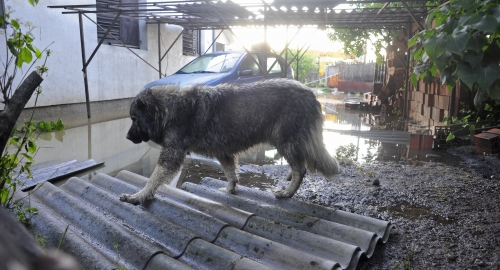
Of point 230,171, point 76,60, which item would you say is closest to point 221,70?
point 76,60

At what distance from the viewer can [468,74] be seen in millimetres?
2385

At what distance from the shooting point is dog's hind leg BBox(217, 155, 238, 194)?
13.4ft

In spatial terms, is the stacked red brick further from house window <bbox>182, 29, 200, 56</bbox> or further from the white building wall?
house window <bbox>182, 29, 200, 56</bbox>

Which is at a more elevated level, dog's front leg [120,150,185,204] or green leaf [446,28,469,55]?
green leaf [446,28,469,55]

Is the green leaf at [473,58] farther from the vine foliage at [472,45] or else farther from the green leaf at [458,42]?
the green leaf at [458,42]

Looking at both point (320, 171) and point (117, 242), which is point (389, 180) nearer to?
point (320, 171)

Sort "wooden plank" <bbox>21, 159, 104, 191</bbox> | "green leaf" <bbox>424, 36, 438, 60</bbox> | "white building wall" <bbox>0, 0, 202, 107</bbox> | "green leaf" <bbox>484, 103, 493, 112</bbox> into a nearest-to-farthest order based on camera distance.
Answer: "green leaf" <bbox>424, 36, 438, 60</bbox> < "wooden plank" <bbox>21, 159, 104, 191</bbox> < "green leaf" <bbox>484, 103, 493, 112</bbox> < "white building wall" <bbox>0, 0, 202, 107</bbox>

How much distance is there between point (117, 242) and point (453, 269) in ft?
8.11

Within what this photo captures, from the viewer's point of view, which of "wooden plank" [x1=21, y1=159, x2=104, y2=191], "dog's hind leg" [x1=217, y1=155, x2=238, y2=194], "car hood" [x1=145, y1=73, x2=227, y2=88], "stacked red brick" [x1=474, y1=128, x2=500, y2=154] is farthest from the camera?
"car hood" [x1=145, y1=73, x2=227, y2=88]

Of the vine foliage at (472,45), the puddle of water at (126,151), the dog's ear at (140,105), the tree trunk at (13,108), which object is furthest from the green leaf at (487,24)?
the puddle of water at (126,151)

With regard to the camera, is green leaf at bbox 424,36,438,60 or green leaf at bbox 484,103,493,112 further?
green leaf at bbox 484,103,493,112

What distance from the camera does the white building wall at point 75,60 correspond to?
9484 millimetres

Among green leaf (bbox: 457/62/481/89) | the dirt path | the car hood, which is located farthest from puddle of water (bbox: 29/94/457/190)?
green leaf (bbox: 457/62/481/89)

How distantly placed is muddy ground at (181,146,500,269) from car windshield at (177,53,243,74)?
3.65 meters
